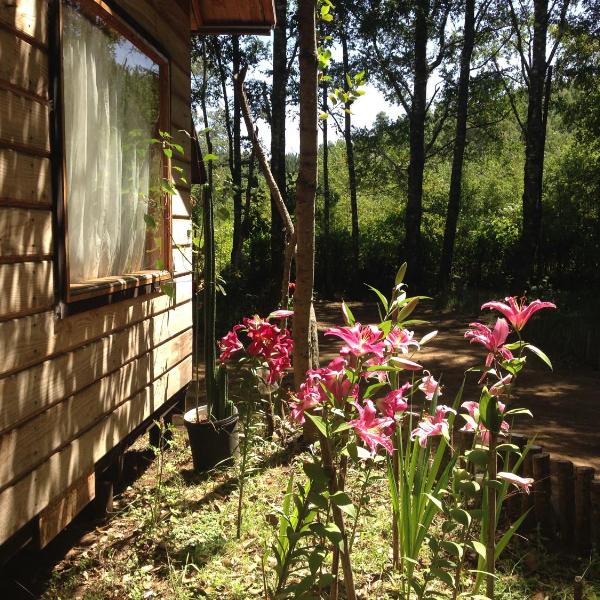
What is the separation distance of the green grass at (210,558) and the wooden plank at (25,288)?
1363mm

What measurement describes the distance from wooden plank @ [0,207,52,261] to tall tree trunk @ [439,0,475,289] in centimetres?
1278

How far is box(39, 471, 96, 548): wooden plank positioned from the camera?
2.45m

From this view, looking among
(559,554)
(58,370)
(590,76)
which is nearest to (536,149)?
(590,76)

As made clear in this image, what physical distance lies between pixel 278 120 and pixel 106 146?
8644 mm

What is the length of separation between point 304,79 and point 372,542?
2888mm

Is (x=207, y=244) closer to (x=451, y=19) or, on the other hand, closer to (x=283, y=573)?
(x=283, y=573)

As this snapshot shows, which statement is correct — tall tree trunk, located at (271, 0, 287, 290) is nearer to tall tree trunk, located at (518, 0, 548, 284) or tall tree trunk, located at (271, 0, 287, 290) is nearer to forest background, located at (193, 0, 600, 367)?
forest background, located at (193, 0, 600, 367)

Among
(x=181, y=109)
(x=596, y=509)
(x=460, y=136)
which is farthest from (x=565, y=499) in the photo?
(x=460, y=136)

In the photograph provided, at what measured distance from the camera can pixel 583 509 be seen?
3029mm

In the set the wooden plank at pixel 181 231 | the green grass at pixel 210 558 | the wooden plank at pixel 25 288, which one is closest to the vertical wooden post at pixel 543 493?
the green grass at pixel 210 558

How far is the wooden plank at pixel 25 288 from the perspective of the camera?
7.03 ft

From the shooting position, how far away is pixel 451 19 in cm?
1764

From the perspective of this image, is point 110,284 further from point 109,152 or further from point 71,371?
point 109,152

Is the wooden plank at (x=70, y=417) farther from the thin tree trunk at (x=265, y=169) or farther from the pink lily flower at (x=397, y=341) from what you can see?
the pink lily flower at (x=397, y=341)
